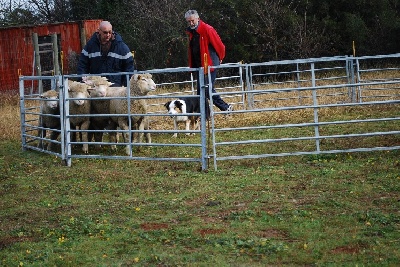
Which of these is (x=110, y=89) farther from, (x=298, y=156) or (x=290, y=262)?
(x=290, y=262)

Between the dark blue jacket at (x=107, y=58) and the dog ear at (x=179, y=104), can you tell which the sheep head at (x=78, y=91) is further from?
the dog ear at (x=179, y=104)

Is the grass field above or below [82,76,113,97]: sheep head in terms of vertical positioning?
below

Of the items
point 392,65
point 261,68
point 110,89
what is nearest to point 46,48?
point 261,68

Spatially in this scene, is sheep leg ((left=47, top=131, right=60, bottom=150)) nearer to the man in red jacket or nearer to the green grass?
the green grass

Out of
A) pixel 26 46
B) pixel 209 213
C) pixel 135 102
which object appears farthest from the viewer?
pixel 26 46

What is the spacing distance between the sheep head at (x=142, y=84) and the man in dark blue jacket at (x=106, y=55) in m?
0.41

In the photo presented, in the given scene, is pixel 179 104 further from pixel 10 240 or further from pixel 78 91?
pixel 10 240

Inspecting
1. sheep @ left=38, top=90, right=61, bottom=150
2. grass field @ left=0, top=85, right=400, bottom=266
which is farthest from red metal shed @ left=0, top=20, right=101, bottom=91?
grass field @ left=0, top=85, right=400, bottom=266

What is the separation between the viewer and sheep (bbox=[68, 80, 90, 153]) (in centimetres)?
1350

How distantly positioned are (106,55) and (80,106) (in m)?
1.01

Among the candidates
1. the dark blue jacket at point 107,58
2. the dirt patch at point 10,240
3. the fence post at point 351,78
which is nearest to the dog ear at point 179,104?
the dark blue jacket at point 107,58

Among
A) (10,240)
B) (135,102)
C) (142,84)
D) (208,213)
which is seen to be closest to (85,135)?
(135,102)

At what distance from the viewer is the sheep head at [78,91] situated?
1348cm

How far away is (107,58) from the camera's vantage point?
14.0m
